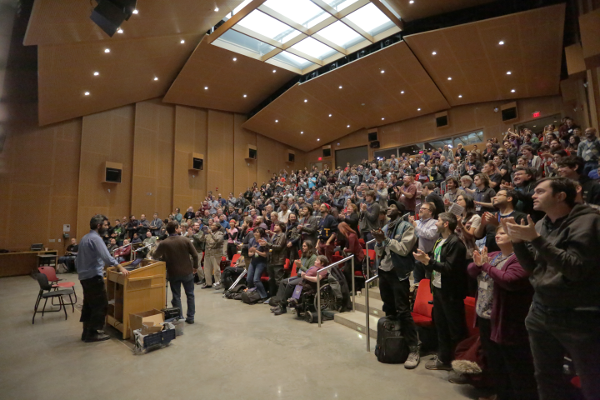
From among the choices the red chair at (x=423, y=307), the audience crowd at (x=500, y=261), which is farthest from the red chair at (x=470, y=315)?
the red chair at (x=423, y=307)

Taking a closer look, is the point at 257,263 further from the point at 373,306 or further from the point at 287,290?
the point at 373,306

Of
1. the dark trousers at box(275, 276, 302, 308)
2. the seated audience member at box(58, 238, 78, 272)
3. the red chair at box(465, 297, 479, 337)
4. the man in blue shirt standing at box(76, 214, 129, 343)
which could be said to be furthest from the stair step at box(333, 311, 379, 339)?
the seated audience member at box(58, 238, 78, 272)

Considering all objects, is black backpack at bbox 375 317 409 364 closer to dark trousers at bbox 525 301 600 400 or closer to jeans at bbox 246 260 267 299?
dark trousers at bbox 525 301 600 400

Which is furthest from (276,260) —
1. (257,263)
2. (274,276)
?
(257,263)

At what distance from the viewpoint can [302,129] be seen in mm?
18422

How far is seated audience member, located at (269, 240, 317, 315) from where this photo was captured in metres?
5.33

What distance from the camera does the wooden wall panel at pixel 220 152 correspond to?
16672 mm

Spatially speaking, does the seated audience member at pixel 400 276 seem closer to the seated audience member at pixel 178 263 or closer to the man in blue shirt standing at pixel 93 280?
the seated audience member at pixel 178 263

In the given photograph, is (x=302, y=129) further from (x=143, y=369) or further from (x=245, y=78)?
(x=143, y=369)

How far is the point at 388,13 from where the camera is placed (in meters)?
9.70

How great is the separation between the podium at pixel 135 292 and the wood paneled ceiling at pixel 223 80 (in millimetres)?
9392

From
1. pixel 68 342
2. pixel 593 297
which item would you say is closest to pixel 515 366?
pixel 593 297

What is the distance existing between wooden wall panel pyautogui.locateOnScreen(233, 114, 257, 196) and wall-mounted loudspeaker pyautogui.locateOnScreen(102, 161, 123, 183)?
5.98 metres

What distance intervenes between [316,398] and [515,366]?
1560 mm
